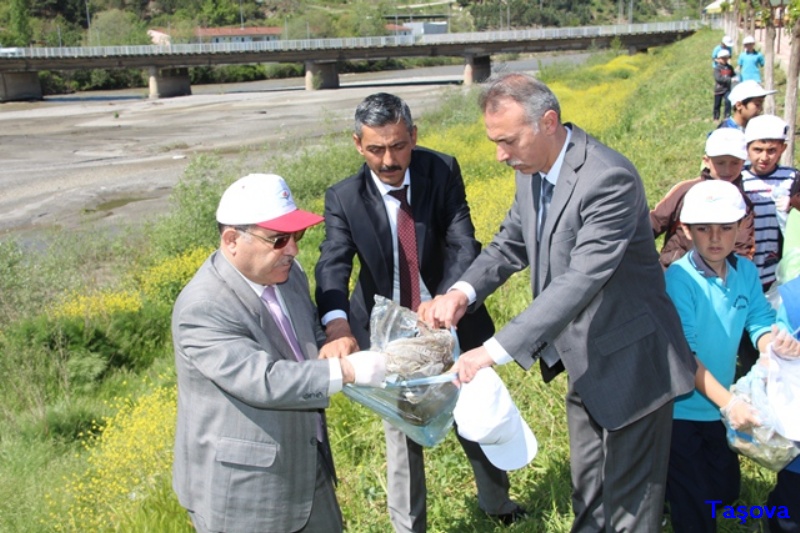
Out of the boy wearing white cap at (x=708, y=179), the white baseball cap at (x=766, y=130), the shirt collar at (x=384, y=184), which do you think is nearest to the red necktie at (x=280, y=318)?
the shirt collar at (x=384, y=184)

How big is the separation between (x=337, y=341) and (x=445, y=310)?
0.46m

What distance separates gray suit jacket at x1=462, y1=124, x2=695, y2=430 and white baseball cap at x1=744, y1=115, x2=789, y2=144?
1915 millimetres

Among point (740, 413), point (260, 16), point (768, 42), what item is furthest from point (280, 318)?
point (260, 16)

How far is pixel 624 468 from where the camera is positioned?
293 centimetres

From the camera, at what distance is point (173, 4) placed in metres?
116

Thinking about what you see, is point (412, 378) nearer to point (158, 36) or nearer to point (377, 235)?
point (377, 235)

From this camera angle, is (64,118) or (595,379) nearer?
(595,379)

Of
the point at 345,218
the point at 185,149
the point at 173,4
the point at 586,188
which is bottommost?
the point at 185,149

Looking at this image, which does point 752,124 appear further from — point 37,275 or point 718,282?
point 37,275

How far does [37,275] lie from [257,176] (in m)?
8.84

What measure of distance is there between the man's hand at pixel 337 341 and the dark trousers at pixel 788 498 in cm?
168

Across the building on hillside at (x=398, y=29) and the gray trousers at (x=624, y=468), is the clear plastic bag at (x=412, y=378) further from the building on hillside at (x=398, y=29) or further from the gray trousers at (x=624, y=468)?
the building on hillside at (x=398, y=29)

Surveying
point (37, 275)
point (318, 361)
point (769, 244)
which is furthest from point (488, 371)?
point (37, 275)

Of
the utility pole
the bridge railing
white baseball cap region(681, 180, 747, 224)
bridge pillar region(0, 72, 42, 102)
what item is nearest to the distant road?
bridge pillar region(0, 72, 42, 102)
